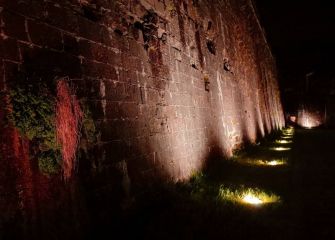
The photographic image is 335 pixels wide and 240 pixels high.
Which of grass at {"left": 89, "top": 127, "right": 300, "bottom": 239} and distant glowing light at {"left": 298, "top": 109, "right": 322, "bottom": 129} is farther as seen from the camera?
distant glowing light at {"left": 298, "top": 109, "right": 322, "bottom": 129}

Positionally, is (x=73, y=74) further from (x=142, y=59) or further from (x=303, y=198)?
(x=303, y=198)

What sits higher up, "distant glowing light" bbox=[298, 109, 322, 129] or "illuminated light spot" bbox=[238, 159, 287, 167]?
"distant glowing light" bbox=[298, 109, 322, 129]

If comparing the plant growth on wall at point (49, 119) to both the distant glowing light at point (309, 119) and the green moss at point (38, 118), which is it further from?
the distant glowing light at point (309, 119)

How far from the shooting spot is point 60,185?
8.93 feet

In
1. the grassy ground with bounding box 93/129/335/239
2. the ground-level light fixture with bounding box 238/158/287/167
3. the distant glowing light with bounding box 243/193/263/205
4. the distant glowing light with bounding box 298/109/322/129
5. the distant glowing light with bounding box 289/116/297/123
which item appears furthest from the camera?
the distant glowing light with bounding box 289/116/297/123

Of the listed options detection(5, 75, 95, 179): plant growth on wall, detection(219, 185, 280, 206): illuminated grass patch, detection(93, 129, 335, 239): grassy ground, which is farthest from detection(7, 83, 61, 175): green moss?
detection(219, 185, 280, 206): illuminated grass patch

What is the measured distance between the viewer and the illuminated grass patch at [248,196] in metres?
4.14

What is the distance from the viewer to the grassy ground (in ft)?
10.2

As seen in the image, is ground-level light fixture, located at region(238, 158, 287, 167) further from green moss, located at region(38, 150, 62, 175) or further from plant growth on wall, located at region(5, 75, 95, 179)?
green moss, located at region(38, 150, 62, 175)

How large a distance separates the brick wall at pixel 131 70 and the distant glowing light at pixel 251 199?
3.51 feet

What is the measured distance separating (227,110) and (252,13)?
9.10 meters

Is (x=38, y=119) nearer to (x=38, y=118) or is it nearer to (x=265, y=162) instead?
(x=38, y=118)

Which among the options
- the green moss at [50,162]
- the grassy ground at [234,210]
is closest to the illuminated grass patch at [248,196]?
the grassy ground at [234,210]

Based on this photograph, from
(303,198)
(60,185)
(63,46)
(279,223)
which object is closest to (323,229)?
(279,223)
